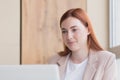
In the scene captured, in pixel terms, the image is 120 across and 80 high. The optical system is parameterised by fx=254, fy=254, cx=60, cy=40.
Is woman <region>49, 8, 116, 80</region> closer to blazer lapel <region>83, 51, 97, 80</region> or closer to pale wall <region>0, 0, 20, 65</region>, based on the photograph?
blazer lapel <region>83, 51, 97, 80</region>

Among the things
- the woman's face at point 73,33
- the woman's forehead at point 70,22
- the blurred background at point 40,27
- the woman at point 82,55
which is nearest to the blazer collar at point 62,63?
the woman at point 82,55

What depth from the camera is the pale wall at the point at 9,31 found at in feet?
7.52

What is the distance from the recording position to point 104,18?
2631mm

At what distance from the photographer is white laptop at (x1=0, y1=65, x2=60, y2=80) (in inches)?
30.0

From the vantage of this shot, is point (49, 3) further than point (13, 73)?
Yes

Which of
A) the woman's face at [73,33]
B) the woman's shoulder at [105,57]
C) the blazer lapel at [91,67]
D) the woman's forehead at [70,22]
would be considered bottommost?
the blazer lapel at [91,67]

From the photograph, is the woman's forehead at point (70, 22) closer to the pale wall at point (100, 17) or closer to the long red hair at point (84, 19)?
the long red hair at point (84, 19)

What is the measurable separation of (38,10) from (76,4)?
0.40 meters

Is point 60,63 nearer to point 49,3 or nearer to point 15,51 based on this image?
point 15,51

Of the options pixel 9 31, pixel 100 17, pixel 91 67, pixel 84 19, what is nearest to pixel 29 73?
pixel 91 67

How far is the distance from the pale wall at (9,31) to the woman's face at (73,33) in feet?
2.51

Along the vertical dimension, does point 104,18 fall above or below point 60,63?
above

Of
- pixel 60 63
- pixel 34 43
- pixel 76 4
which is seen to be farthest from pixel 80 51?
pixel 76 4

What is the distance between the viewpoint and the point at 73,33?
168 cm
